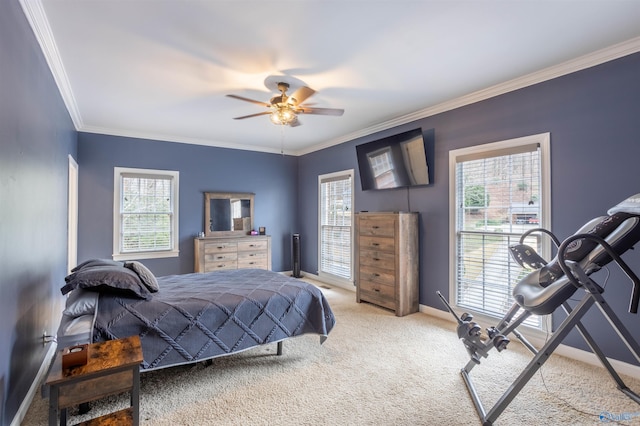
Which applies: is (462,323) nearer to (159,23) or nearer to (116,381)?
(116,381)

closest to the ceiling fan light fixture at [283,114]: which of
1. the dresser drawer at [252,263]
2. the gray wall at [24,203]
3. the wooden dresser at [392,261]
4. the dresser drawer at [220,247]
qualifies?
the wooden dresser at [392,261]

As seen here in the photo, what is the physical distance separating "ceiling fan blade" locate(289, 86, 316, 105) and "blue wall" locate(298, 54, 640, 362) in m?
1.74

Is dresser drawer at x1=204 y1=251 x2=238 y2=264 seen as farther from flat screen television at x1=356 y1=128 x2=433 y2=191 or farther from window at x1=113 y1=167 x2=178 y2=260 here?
flat screen television at x1=356 y1=128 x2=433 y2=191

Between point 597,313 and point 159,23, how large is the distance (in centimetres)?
422

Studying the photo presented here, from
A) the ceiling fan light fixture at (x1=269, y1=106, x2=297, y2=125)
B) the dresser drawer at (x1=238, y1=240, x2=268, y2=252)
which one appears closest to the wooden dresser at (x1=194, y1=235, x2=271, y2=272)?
the dresser drawer at (x1=238, y1=240, x2=268, y2=252)

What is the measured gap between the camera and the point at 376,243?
431 centimetres

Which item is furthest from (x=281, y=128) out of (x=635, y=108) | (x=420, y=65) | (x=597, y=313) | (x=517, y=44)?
(x=597, y=313)

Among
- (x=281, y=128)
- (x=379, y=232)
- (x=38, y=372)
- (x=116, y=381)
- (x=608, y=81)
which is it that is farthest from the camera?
(x=281, y=128)

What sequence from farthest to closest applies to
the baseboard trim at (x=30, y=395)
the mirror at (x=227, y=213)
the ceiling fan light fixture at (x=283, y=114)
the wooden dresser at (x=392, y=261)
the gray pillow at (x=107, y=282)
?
the mirror at (x=227, y=213) → the wooden dresser at (x=392, y=261) → the ceiling fan light fixture at (x=283, y=114) → the gray pillow at (x=107, y=282) → the baseboard trim at (x=30, y=395)

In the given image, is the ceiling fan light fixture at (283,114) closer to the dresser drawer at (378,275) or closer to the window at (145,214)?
the dresser drawer at (378,275)

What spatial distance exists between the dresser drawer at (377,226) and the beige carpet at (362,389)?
4.73 ft

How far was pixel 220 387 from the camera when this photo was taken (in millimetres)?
2354

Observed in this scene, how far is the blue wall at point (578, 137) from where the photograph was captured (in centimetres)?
253

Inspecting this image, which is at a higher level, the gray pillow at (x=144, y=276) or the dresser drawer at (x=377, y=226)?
the dresser drawer at (x=377, y=226)
